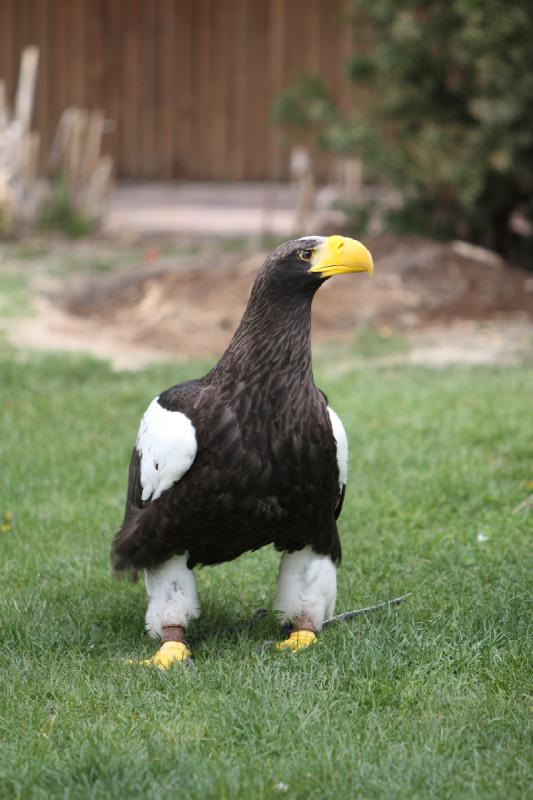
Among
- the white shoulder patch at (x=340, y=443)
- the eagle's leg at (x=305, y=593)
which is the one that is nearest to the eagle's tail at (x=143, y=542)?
the eagle's leg at (x=305, y=593)

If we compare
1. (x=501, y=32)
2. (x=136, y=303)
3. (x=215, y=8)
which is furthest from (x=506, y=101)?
(x=215, y=8)

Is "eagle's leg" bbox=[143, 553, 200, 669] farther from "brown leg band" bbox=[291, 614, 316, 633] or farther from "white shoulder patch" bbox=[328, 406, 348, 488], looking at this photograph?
"white shoulder patch" bbox=[328, 406, 348, 488]

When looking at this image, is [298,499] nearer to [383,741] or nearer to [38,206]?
[383,741]

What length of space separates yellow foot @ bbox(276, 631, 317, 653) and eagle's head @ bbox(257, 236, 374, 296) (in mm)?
1155

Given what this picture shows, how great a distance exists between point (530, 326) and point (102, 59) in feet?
35.3

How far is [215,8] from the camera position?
17.7 meters

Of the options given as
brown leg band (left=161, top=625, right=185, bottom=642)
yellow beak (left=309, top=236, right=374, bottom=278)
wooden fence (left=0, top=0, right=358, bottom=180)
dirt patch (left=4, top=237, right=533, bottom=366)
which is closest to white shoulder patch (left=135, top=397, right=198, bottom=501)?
brown leg band (left=161, top=625, right=185, bottom=642)

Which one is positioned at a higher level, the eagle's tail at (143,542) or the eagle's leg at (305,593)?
the eagle's tail at (143,542)

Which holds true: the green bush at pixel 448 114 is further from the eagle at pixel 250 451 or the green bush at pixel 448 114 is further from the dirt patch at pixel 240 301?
the eagle at pixel 250 451

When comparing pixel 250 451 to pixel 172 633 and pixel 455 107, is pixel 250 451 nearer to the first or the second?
pixel 172 633

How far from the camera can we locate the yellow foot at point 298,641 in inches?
156

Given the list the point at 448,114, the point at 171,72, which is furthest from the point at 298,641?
the point at 171,72

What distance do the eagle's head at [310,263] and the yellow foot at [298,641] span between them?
1155 mm

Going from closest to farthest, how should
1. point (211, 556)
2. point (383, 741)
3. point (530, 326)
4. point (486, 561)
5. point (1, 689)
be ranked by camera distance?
point (383, 741) → point (1, 689) → point (211, 556) → point (486, 561) → point (530, 326)
